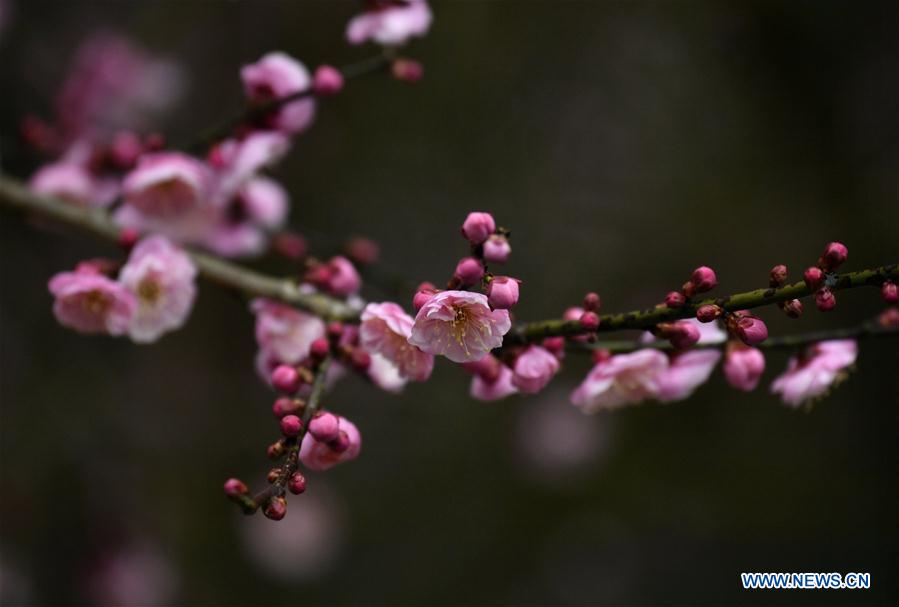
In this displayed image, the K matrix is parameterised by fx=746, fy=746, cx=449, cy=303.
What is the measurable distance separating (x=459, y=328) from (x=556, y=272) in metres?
2.42

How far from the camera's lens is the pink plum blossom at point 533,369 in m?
0.86

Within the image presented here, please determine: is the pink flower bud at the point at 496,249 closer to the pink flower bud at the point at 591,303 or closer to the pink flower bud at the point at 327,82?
the pink flower bud at the point at 591,303

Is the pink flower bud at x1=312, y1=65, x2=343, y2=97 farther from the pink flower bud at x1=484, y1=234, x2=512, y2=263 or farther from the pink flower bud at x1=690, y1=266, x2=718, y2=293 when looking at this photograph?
the pink flower bud at x1=690, y1=266, x2=718, y2=293

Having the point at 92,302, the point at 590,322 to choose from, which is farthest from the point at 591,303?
the point at 92,302

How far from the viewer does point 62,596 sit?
7.48 feet

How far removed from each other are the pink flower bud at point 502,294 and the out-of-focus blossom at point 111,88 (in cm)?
153

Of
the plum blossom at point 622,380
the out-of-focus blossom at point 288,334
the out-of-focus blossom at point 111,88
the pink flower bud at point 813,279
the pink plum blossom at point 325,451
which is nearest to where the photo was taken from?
the pink flower bud at point 813,279

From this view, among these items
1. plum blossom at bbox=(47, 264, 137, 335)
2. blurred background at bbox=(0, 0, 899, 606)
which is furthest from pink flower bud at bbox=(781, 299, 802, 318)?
blurred background at bbox=(0, 0, 899, 606)

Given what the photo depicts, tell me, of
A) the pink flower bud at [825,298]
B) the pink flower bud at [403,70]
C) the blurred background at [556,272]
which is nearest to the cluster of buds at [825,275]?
the pink flower bud at [825,298]

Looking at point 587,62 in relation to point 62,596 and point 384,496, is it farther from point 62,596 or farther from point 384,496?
point 62,596

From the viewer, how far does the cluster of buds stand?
707mm

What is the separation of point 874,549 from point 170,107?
2908 mm

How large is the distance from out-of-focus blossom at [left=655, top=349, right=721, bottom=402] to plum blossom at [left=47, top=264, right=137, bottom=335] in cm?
73

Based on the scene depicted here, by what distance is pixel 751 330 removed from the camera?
Result: 28.8 inches
